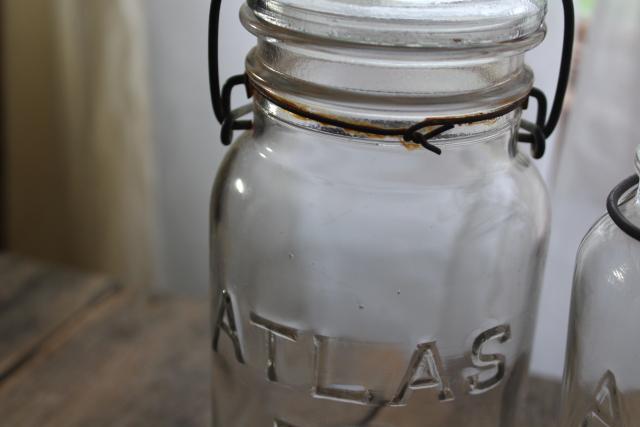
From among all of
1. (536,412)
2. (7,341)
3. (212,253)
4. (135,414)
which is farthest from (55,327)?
(536,412)

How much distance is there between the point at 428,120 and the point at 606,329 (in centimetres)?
14

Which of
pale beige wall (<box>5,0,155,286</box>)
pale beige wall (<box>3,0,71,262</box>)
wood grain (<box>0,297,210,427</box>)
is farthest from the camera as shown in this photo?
pale beige wall (<box>3,0,71,262</box>)

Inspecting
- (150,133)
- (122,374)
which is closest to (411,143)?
(122,374)

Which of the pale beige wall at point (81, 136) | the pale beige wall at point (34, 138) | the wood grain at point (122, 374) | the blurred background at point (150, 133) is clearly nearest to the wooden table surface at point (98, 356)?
the wood grain at point (122, 374)

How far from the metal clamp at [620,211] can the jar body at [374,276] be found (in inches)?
2.1

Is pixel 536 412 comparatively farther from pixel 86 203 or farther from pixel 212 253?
pixel 86 203

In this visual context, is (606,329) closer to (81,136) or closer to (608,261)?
(608,261)

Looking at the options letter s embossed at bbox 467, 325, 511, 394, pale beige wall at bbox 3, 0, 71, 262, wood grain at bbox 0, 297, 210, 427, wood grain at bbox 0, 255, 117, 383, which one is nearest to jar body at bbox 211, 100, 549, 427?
letter s embossed at bbox 467, 325, 511, 394

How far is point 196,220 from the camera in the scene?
1.05 metres

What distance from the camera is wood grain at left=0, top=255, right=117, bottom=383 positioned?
27.9 inches

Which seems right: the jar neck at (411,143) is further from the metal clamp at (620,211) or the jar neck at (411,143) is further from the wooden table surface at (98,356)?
the wooden table surface at (98,356)

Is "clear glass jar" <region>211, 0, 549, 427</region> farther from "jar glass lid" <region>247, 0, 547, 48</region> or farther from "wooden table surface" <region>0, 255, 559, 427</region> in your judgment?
"wooden table surface" <region>0, 255, 559, 427</region>

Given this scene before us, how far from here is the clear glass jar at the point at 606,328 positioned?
1.34ft

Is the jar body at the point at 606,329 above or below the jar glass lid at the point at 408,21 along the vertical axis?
below
